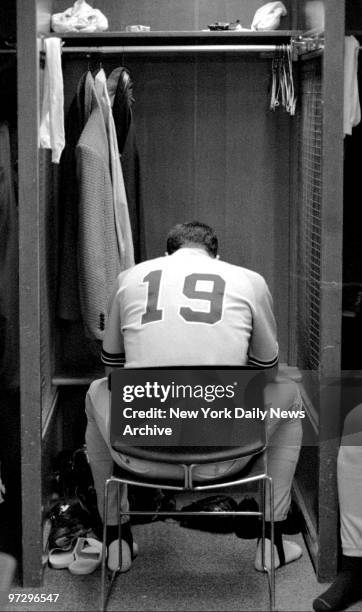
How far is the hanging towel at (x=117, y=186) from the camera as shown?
354 centimetres

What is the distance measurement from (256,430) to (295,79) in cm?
149

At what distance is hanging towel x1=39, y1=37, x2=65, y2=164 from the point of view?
3.08 m

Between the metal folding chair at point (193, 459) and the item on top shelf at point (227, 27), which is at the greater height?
the item on top shelf at point (227, 27)

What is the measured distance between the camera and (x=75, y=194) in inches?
143

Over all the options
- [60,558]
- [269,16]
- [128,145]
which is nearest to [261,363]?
[60,558]

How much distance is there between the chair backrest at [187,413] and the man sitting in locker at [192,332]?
0.08m

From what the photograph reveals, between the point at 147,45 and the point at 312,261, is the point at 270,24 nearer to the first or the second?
the point at 147,45

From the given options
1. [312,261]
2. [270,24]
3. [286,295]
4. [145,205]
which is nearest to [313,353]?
[312,261]

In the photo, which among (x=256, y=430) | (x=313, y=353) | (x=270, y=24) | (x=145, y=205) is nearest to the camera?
(x=256, y=430)

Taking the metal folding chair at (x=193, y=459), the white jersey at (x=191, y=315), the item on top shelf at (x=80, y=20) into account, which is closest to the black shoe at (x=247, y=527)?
the metal folding chair at (x=193, y=459)

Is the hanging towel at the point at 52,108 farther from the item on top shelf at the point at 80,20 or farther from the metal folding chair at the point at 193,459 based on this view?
the metal folding chair at the point at 193,459

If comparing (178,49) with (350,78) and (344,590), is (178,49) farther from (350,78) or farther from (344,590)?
(344,590)

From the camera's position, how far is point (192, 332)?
2877mm

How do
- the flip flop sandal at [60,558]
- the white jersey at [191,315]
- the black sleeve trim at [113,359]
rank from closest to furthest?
the white jersey at [191,315] < the black sleeve trim at [113,359] < the flip flop sandal at [60,558]
